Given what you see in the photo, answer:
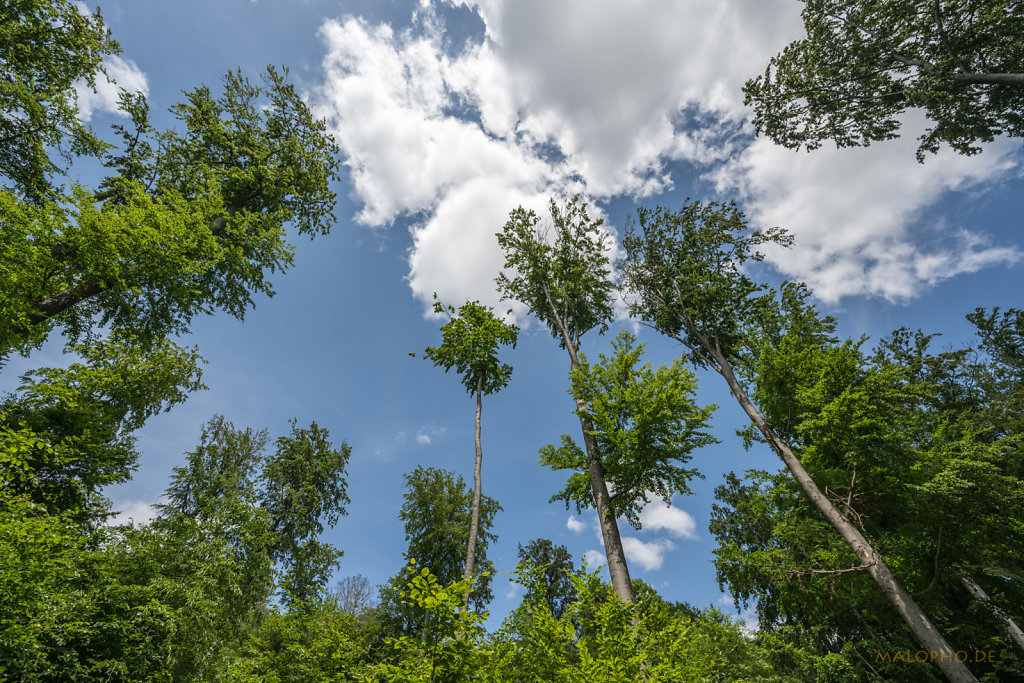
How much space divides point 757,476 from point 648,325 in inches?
268

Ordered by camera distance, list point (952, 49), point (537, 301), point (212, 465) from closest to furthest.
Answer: point (952, 49) → point (537, 301) → point (212, 465)

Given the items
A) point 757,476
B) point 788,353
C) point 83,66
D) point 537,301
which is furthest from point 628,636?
point 83,66

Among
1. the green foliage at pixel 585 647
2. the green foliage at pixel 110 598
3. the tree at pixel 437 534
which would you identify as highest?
the tree at pixel 437 534

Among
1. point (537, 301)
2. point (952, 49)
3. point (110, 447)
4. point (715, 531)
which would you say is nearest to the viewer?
point (952, 49)

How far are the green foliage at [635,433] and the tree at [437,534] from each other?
402 inches

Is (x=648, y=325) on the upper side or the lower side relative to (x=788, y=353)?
upper

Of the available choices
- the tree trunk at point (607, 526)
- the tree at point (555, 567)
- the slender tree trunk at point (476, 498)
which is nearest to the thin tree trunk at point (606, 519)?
the tree trunk at point (607, 526)

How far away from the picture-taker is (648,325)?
16.1 metres

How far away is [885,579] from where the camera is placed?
806 cm

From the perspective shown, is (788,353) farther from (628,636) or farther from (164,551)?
(164,551)

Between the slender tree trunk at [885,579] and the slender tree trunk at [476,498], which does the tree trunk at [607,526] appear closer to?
the slender tree trunk at [476,498]

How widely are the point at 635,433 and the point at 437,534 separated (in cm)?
1486

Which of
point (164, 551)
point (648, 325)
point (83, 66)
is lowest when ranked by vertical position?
point (164, 551)

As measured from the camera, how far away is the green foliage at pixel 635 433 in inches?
332
